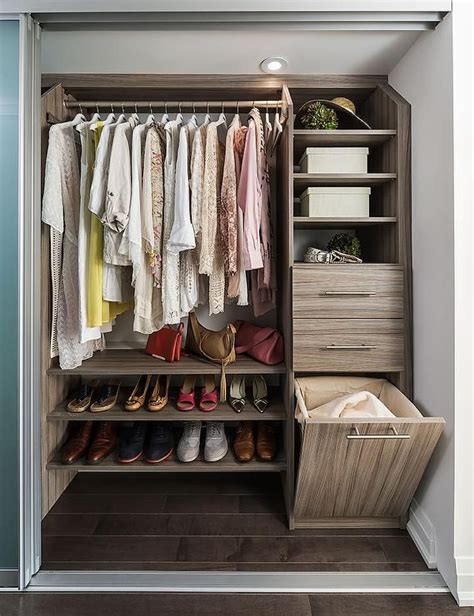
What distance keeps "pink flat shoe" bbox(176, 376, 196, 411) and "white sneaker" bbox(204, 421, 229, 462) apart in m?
0.19

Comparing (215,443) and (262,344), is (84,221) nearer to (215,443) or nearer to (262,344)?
(262,344)

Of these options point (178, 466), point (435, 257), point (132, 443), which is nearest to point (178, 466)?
point (178, 466)

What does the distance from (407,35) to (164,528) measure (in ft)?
7.39

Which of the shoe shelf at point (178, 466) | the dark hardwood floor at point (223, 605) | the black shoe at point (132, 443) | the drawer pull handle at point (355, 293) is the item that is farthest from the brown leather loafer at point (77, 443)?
the drawer pull handle at point (355, 293)

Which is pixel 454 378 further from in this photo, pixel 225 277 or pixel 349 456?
pixel 225 277

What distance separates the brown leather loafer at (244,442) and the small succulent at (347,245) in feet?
3.21

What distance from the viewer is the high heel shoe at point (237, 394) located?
2.02 meters

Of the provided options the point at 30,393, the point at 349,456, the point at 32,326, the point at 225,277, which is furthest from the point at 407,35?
the point at 30,393

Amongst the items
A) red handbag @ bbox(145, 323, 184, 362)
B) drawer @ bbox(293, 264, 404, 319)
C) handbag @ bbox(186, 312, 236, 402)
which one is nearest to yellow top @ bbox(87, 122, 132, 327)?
red handbag @ bbox(145, 323, 184, 362)

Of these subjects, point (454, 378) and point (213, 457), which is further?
point (213, 457)

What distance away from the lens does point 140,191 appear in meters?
1.86

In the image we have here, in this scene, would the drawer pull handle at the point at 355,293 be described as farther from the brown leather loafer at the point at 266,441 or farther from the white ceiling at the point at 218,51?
the white ceiling at the point at 218,51

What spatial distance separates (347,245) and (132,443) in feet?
4.49

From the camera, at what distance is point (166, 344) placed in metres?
2.12
